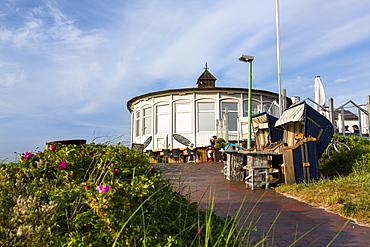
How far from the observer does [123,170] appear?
3.65m

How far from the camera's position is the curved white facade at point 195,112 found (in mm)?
24750

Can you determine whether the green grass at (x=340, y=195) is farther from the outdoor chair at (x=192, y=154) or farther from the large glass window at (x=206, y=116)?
the large glass window at (x=206, y=116)

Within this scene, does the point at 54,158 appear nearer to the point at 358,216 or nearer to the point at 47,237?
the point at 47,237

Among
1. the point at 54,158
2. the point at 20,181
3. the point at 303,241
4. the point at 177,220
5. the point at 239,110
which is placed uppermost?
the point at 239,110

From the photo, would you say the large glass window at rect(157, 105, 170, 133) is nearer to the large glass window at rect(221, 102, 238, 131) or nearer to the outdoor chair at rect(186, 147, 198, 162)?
the large glass window at rect(221, 102, 238, 131)

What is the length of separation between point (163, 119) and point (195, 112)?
276 cm

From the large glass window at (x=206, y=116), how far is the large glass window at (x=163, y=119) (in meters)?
2.63

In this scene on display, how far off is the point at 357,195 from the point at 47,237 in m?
6.04

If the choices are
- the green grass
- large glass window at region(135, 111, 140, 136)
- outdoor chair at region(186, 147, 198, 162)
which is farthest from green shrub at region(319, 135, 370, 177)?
large glass window at region(135, 111, 140, 136)

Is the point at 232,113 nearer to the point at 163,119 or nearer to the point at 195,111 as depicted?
the point at 195,111

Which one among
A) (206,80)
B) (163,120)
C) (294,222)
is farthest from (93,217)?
(206,80)

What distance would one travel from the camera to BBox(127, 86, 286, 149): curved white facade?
24750 millimetres

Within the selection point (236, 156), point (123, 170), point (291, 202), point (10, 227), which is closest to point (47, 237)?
point (10, 227)

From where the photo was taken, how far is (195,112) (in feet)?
81.8
